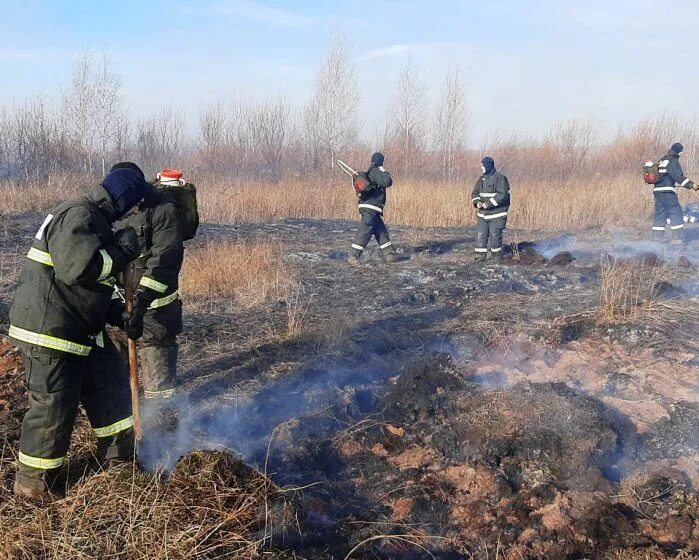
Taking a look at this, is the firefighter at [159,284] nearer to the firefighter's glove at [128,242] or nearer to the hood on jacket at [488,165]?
the firefighter's glove at [128,242]

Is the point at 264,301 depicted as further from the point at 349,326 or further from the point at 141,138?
the point at 141,138

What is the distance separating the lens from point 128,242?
3236 millimetres

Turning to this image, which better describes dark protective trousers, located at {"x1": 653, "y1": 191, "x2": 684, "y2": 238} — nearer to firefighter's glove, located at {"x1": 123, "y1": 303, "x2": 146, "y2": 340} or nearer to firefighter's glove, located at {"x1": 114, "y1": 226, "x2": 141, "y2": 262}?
firefighter's glove, located at {"x1": 123, "y1": 303, "x2": 146, "y2": 340}

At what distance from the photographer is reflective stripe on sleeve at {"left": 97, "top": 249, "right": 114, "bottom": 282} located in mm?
2969

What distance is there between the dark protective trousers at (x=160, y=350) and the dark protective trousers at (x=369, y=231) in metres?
5.63

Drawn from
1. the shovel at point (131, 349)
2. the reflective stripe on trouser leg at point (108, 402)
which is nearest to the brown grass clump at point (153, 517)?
the reflective stripe on trouser leg at point (108, 402)

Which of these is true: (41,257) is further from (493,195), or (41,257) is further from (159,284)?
(493,195)

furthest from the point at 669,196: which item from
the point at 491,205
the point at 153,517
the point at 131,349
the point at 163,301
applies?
the point at 153,517

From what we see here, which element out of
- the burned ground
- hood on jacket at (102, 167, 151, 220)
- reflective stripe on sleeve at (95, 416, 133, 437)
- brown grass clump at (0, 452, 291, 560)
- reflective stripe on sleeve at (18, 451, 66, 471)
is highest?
hood on jacket at (102, 167, 151, 220)

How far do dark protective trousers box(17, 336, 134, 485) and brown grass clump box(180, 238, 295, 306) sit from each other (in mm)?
4291

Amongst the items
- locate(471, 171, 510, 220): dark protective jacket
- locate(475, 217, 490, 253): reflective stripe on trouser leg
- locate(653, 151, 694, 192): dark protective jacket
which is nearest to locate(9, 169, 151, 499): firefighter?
locate(471, 171, 510, 220): dark protective jacket

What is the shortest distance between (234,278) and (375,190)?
3024 mm

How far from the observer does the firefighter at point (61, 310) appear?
293 centimetres

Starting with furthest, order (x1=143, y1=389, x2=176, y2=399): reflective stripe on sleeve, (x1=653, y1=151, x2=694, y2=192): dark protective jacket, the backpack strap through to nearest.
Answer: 1. (x1=653, y1=151, x2=694, y2=192): dark protective jacket
2. (x1=143, y1=389, x2=176, y2=399): reflective stripe on sleeve
3. the backpack strap
